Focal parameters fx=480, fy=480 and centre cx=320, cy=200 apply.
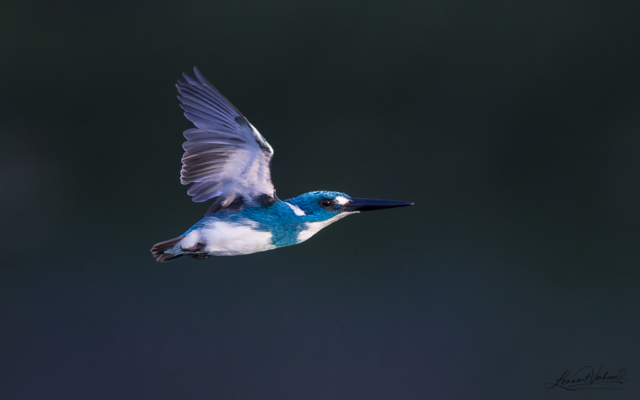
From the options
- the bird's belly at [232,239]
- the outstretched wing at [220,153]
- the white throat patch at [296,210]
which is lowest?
the bird's belly at [232,239]

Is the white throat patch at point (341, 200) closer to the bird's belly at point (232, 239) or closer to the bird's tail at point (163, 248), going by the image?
the bird's belly at point (232, 239)

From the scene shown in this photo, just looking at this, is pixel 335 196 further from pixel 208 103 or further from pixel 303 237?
pixel 208 103

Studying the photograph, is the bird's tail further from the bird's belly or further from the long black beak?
the long black beak

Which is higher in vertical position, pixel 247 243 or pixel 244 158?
pixel 244 158

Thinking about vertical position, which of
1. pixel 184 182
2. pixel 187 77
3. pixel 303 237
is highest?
pixel 187 77

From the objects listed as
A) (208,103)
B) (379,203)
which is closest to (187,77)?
(208,103)

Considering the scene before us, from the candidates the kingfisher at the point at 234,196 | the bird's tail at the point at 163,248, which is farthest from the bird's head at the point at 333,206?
the bird's tail at the point at 163,248

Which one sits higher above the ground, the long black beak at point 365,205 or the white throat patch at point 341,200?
the white throat patch at point 341,200
